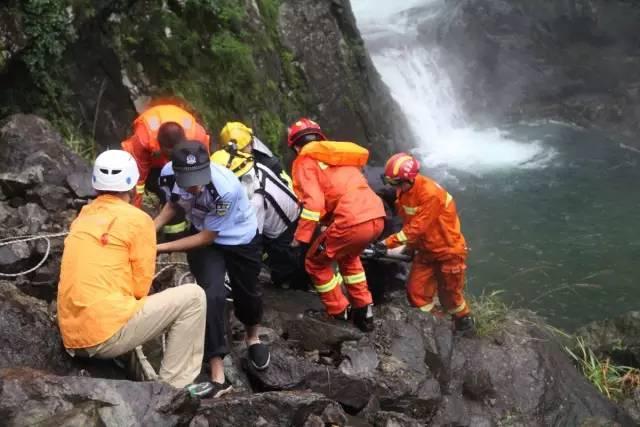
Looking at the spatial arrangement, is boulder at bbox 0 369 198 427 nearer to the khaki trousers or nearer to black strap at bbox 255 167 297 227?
the khaki trousers

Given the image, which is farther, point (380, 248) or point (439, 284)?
point (439, 284)

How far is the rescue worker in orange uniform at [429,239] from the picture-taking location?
6.65 metres

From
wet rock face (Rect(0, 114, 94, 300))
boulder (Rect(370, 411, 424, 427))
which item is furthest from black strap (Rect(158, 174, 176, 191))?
boulder (Rect(370, 411, 424, 427))

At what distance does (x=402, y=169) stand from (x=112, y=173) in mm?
3337

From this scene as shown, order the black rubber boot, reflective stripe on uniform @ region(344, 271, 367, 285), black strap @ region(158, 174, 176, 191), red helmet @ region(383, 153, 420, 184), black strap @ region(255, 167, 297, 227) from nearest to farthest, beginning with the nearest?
black strap @ region(158, 174, 176, 191)
black strap @ region(255, 167, 297, 227)
reflective stripe on uniform @ region(344, 271, 367, 285)
red helmet @ region(383, 153, 420, 184)
the black rubber boot

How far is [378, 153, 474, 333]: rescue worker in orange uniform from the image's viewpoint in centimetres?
665

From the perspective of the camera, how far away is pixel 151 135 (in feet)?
18.6

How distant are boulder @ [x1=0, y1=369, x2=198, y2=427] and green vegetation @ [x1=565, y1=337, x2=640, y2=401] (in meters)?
5.81

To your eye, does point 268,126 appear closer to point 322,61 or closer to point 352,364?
point 322,61

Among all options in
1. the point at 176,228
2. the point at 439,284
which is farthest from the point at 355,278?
the point at 439,284

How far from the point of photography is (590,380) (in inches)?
305

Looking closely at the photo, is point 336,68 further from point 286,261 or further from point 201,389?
point 201,389

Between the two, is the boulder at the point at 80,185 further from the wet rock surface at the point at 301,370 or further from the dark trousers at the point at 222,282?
the dark trousers at the point at 222,282

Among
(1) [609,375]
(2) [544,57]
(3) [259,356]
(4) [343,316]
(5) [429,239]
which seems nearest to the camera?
(3) [259,356]
